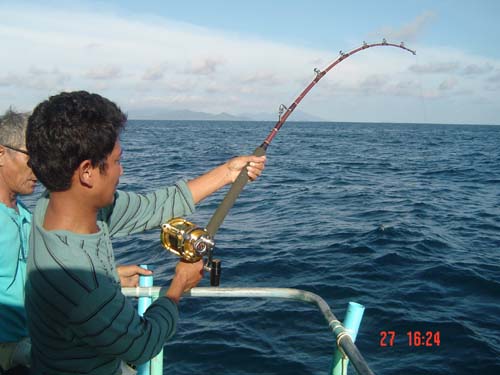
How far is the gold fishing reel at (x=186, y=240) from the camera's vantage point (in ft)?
7.27

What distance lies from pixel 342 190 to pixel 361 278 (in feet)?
26.2

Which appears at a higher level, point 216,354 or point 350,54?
point 350,54

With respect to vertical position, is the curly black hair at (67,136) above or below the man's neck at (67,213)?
above

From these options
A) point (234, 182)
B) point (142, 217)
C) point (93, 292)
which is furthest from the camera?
point (234, 182)

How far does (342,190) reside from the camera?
50.6 ft

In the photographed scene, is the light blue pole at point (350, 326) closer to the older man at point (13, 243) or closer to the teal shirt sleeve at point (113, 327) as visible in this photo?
the teal shirt sleeve at point (113, 327)

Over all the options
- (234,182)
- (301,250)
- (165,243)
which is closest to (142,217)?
(165,243)

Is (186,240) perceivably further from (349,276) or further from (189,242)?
(349,276)

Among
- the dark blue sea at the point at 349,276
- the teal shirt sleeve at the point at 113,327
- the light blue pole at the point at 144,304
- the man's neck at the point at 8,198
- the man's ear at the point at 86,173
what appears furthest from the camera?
the dark blue sea at the point at 349,276

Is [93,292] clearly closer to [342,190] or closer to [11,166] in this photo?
[11,166]

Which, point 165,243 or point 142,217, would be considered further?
point 142,217

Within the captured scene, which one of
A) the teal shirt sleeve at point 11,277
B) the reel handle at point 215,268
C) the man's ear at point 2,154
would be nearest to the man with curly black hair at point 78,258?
the reel handle at point 215,268

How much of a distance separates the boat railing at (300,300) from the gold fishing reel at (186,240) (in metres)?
0.37
